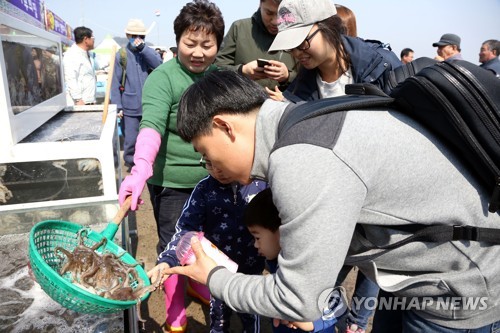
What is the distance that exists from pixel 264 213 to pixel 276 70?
3.46ft

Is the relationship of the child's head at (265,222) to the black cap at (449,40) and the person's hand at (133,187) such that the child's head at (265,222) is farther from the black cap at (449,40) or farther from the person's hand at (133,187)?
the black cap at (449,40)

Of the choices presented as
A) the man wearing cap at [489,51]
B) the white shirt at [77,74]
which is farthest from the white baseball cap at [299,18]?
the man wearing cap at [489,51]

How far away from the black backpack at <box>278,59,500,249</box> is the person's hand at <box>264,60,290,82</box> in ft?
4.39

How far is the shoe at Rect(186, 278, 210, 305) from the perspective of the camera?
3.01 m

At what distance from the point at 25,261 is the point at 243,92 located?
4.20 feet

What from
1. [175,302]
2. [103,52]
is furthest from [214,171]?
[103,52]

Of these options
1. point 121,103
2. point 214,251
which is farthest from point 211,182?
point 121,103

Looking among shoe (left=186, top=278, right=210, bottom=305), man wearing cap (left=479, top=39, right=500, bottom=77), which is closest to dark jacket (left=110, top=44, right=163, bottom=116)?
shoe (left=186, top=278, right=210, bottom=305)

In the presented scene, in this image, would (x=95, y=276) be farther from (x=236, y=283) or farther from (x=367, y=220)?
(x=367, y=220)

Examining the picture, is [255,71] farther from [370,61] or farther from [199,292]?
[199,292]

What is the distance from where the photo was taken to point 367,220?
3.28ft

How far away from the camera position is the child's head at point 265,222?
5.55 ft

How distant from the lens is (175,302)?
8.27 feet

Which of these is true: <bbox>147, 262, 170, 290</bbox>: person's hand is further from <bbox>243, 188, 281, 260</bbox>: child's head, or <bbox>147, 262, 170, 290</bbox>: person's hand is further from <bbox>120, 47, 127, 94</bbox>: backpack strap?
<bbox>120, 47, 127, 94</bbox>: backpack strap
